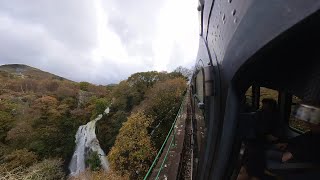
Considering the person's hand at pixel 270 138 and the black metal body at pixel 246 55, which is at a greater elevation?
the black metal body at pixel 246 55

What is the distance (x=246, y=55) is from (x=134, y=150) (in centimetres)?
2165

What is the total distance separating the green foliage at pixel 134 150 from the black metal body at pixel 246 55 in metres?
19.6

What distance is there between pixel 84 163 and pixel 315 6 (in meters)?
36.1

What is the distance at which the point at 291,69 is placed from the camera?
54.6 inches

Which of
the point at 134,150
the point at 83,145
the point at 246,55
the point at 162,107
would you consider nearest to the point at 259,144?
the point at 246,55

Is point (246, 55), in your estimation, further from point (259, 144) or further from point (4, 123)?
point (4, 123)

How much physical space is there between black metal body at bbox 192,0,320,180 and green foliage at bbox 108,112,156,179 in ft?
64.3

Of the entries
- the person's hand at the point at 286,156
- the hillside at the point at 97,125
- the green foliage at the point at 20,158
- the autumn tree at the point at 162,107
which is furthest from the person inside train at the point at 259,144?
the green foliage at the point at 20,158

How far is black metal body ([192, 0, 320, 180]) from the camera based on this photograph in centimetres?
102

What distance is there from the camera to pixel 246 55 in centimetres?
131

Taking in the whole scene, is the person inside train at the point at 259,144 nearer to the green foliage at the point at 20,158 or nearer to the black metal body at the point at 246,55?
the black metal body at the point at 246,55

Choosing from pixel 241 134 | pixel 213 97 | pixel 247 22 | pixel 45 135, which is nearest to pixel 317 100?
pixel 247 22

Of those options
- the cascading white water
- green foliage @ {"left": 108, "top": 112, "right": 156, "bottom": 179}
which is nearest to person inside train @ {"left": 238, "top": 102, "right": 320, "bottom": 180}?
green foliage @ {"left": 108, "top": 112, "right": 156, "bottom": 179}

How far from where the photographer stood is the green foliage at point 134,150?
2119 centimetres
